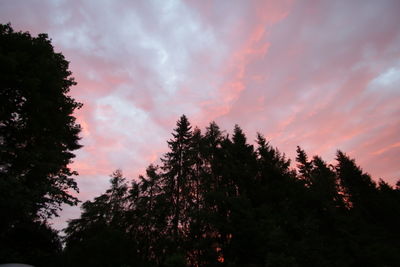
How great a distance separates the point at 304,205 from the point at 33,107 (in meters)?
27.2

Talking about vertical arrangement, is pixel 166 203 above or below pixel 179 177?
below

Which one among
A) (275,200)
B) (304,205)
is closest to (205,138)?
(275,200)

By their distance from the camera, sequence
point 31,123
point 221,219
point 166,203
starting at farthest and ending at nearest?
1. point 166,203
2. point 221,219
3. point 31,123

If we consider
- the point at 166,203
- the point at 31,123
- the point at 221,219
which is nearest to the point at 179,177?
the point at 166,203

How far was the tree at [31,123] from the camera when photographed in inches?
484

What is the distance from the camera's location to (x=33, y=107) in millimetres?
14094

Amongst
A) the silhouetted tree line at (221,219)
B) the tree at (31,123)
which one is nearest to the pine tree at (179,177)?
the silhouetted tree line at (221,219)

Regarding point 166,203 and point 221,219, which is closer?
point 221,219

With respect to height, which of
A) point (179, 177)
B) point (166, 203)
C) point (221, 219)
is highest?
point (179, 177)

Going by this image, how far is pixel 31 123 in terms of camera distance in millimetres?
14062

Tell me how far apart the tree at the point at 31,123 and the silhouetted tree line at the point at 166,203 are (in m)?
0.06

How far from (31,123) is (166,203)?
15615 millimetres

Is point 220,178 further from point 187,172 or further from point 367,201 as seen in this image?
point 367,201

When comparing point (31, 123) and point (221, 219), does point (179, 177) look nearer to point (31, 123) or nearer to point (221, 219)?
point (221, 219)
